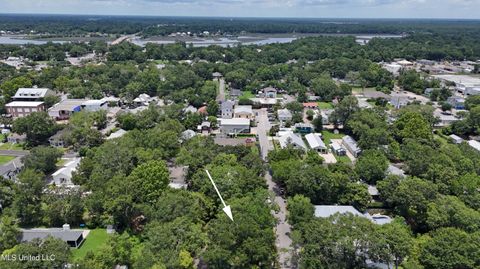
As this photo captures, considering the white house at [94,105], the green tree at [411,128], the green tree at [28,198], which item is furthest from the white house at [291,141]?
the white house at [94,105]

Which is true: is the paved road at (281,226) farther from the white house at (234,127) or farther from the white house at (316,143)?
the white house at (316,143)

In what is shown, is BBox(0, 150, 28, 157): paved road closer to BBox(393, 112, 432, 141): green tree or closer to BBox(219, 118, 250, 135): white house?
BBox(219, 118, 250, 135): white house

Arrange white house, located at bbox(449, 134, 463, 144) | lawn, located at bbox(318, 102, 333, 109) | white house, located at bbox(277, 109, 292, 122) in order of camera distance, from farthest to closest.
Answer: lawn, located at bbox(318, 102, 333, 109) → white house, located at bbox(277, 109, 292, 122) → white house, located at bbox(449, 134, 463, 144)

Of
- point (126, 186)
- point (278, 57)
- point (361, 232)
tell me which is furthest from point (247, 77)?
point (361, 232)

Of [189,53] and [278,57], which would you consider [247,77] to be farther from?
[189,53]

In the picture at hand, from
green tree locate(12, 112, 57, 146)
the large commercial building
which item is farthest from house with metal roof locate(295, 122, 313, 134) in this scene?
the large commercial building

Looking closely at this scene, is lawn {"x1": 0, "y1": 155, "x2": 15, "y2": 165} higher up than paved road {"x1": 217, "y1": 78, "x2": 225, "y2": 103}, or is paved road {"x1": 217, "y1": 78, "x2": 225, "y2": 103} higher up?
paved road {"x1": 217, "y1": 78, "x2": 225, "y2": 103}

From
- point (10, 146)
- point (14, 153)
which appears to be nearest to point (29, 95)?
point (10, 146)

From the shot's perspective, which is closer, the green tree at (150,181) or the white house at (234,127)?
the green tree at (150,181)
